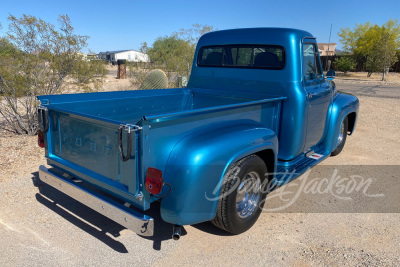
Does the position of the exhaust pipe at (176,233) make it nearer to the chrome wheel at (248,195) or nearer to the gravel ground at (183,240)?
the gravel ground at (183,240)

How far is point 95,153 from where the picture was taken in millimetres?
2686

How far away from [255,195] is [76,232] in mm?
1808

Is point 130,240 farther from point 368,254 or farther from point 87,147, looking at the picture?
point 368,254

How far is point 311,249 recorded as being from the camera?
290cm

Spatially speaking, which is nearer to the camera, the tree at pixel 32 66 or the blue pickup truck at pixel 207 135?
the blue pickup truck at pixel 207 135

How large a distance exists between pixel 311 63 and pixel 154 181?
9.36 feet

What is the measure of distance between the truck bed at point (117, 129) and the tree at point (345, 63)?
28701mm

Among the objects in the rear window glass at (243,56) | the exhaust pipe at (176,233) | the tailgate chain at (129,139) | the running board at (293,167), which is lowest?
the exhaust pipe at (176,233)

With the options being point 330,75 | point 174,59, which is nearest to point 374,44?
point 174,59

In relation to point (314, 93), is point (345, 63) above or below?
above

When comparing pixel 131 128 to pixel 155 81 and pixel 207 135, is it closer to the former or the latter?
pixel 207 135

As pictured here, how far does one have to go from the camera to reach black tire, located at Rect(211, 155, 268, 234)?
2691 millimetres

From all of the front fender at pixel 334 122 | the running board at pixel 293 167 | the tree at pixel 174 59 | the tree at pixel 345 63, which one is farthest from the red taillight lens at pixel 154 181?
the tree at pixel 345 63

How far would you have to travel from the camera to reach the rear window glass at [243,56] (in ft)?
12.9
